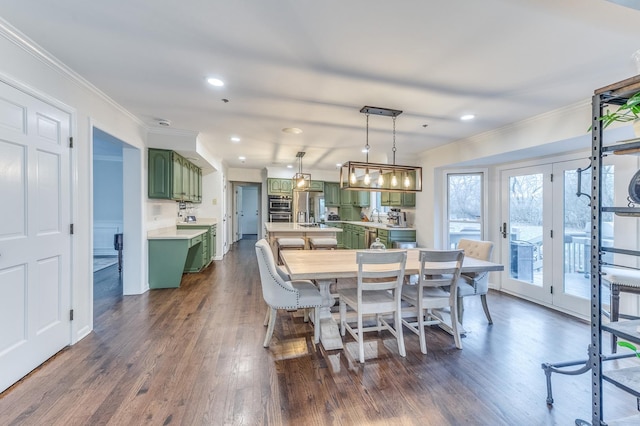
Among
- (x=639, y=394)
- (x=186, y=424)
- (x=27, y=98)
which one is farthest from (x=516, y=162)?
(x=27, y=98)

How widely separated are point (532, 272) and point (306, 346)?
354 centimetres

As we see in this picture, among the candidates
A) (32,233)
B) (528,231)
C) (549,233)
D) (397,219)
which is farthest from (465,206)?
(32,233)

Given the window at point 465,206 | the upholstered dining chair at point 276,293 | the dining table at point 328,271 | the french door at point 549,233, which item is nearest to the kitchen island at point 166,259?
the dining table at point 328,271

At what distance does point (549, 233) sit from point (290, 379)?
3879mm

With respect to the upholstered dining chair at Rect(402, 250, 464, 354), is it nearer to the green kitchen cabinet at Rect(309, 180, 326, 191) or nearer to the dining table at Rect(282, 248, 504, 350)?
the dining table at Rect(282, 248, 504, 350)

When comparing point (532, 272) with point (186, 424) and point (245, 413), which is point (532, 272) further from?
point (186, 424)

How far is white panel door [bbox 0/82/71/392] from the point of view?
1873 mm

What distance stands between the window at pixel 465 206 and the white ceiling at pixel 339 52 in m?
1.57

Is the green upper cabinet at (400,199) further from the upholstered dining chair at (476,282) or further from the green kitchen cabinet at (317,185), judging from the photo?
the green kitchen cabinet at (317,185)

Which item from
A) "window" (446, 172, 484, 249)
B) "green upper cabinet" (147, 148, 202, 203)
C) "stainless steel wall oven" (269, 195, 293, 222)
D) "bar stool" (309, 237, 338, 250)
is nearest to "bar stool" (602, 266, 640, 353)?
"window" (446, 172, 484, 249)

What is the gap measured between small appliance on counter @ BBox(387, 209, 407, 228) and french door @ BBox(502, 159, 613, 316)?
190 cm

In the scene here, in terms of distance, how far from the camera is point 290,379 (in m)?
2.02

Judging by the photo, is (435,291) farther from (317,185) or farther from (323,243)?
(317,185)

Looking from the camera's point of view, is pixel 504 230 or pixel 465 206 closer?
pixel 504 230
